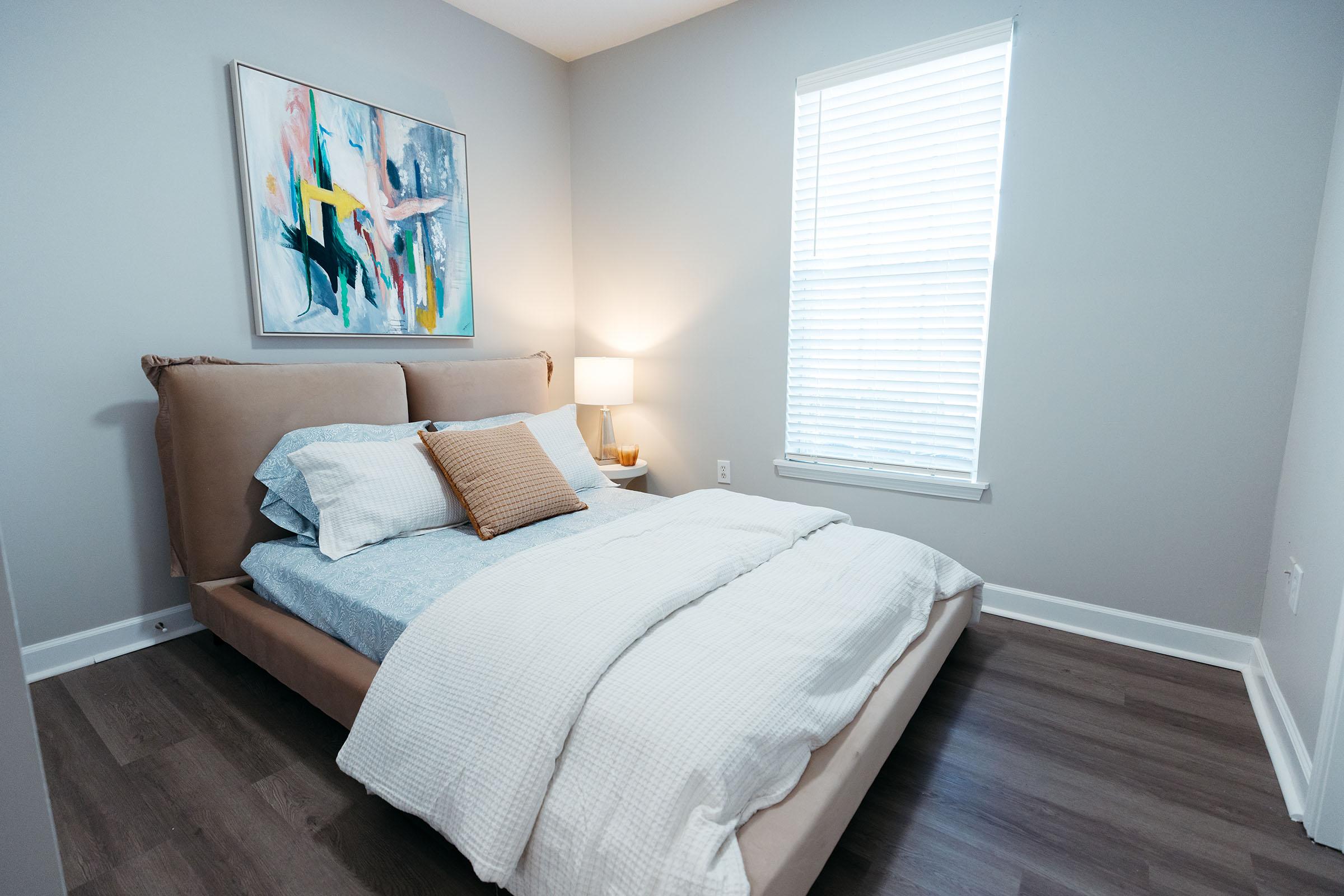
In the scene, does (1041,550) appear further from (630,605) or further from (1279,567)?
(630,605)

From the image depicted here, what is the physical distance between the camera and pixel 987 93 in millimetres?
2469

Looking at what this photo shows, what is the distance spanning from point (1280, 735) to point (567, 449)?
2.55 metres

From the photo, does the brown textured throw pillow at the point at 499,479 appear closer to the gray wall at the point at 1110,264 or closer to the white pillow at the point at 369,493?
the white pillow at the point at 369,493

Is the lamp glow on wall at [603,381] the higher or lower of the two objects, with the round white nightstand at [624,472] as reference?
higher

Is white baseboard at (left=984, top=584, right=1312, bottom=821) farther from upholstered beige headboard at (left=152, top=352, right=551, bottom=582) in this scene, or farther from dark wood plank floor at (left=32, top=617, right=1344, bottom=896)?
upholstered beige headboard at (left=152, top=352, right=551, bottom=582)

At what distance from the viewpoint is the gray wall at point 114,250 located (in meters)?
1.96

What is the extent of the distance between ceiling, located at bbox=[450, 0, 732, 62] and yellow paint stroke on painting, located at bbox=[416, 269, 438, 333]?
1.32 meters

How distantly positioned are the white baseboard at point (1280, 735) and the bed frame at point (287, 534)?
2.72 ft

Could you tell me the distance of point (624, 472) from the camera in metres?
3.42

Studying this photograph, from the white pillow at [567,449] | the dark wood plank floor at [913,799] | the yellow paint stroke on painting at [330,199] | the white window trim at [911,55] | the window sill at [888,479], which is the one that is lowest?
the dark wood plank floor at [913,799]

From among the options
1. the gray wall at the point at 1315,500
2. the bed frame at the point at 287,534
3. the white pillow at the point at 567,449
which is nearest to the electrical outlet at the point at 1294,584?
the gray wall at the point at 1315,500

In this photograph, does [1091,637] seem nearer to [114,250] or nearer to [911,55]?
[911,55]

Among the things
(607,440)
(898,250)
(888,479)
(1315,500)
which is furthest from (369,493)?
(1315,500)

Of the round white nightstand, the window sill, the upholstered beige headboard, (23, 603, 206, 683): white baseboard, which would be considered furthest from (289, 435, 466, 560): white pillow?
the window sill
